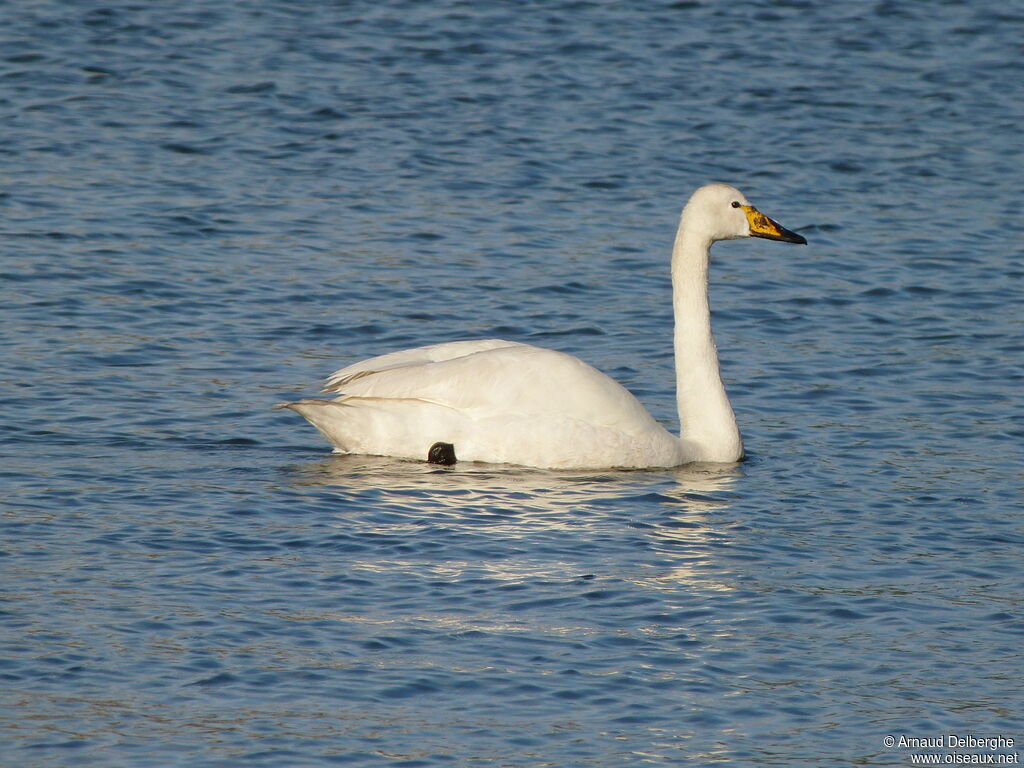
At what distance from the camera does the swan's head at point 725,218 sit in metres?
11.1

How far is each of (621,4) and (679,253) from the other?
482 inches

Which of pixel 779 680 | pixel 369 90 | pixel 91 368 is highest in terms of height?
pixel 369 90

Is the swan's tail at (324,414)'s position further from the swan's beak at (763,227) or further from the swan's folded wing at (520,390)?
the swan's beak at (763,227)

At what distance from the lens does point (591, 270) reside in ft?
46.8

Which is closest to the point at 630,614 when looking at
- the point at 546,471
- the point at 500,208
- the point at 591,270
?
the point at 546,471

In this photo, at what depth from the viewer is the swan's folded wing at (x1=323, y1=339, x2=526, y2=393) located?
10.4 metres

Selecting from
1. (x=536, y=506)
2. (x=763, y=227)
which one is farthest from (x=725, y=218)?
(x=536, y=506)

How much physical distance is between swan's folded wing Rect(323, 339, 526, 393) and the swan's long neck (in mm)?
1167

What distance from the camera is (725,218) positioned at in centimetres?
1112

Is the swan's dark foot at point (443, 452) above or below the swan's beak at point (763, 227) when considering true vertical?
below

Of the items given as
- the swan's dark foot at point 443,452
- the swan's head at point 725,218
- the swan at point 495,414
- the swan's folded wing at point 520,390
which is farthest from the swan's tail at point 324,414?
the swan's head at point 725,218

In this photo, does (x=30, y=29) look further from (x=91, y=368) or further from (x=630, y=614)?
(x=630, y=614)

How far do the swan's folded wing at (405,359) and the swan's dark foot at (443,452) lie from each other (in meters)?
0.49

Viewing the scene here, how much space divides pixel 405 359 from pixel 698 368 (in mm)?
1816
